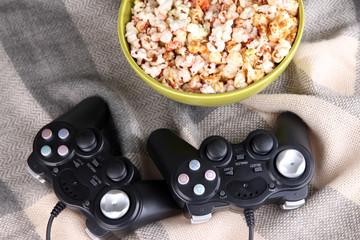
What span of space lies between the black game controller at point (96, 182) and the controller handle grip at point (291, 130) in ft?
0.82

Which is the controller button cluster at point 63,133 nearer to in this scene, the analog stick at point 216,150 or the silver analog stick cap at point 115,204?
the silver analog stick cap at point 115,204

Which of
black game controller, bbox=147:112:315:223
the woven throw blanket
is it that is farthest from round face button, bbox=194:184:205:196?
the woven throw blanket

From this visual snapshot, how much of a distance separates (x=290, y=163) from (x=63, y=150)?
1.38ft

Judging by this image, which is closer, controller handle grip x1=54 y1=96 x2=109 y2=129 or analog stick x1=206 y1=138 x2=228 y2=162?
analog stick x1=206 y1=138 x2=228 y2=162

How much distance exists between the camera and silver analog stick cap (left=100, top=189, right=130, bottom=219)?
728 millimetres

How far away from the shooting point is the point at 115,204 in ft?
2.41

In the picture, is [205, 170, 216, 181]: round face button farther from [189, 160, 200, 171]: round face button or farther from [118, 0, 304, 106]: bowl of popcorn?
[118, 0, 304, 106]: bowl of popcorn

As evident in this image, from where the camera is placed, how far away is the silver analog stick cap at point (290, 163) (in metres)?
0.74

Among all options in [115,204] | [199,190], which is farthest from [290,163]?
[115,204]

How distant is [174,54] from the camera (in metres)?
0.82

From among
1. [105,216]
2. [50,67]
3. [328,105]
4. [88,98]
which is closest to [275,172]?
[328,105]

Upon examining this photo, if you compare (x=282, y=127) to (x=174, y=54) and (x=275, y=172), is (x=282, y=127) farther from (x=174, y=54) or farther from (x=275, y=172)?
(x=174, y=54)

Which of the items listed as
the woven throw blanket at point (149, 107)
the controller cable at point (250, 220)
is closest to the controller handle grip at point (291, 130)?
the woven throw blanket at point (149, 107)

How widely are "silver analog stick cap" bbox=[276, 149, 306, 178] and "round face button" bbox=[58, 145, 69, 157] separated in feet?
1.28
